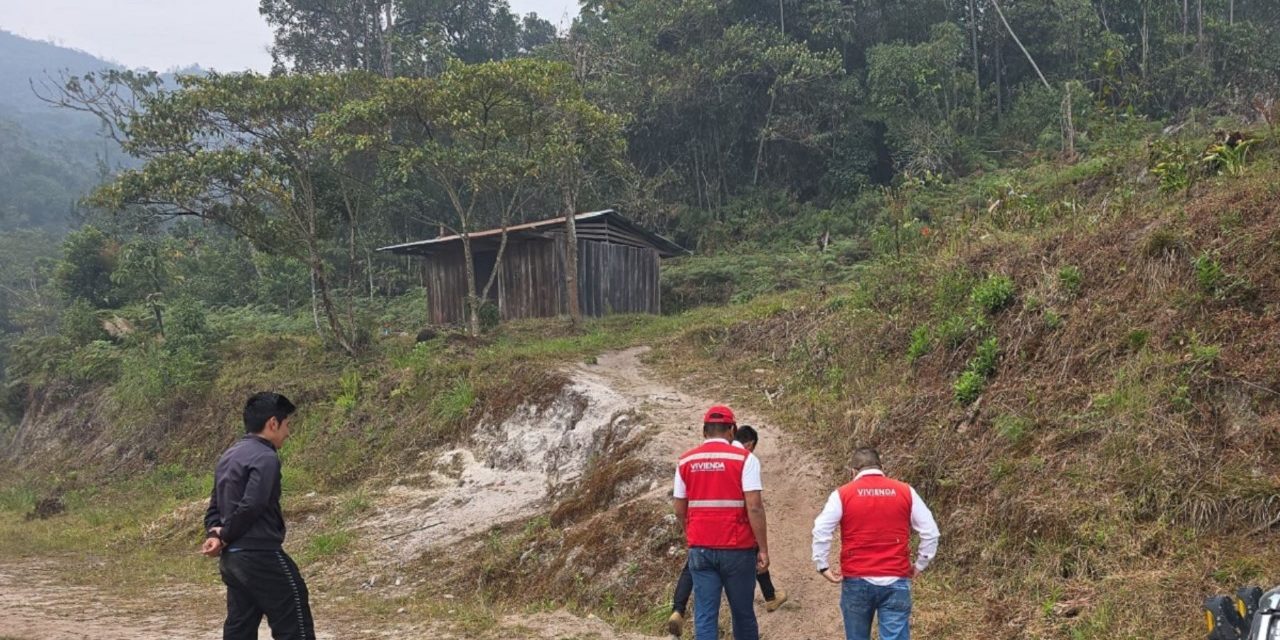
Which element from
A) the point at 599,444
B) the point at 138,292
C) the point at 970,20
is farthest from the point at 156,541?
the point at 970,20

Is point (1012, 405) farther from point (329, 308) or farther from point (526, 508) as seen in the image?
point (329, 308)

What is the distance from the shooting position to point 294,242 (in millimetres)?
20531

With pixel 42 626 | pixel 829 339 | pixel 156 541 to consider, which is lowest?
pixel 156 541

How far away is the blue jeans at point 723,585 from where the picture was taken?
5137 mm

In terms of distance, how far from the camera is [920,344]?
10.1 m

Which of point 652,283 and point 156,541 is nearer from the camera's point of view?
point 156,541

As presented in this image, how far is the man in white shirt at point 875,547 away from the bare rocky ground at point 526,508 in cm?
201

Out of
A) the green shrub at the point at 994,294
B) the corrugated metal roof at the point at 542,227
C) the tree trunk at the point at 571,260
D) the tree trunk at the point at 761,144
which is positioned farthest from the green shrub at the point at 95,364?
the green shrub at the point at 994,294

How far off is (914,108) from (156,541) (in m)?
26.4

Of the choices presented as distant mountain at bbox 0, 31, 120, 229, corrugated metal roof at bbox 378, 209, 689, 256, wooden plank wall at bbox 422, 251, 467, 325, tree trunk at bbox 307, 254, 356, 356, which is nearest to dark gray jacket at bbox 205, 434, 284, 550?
tree trunk at bbox 307, 254, 356, 356

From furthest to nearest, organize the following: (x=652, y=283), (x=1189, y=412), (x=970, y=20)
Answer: (x=970, y=20)
(x=652, y=283)
(x=1189, y=412)

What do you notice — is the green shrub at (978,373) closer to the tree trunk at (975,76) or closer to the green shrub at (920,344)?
the green shrub at (920,344)

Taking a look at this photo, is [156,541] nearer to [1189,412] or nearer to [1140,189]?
[1189,412]

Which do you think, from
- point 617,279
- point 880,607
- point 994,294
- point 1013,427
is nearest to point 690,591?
point 880,607
